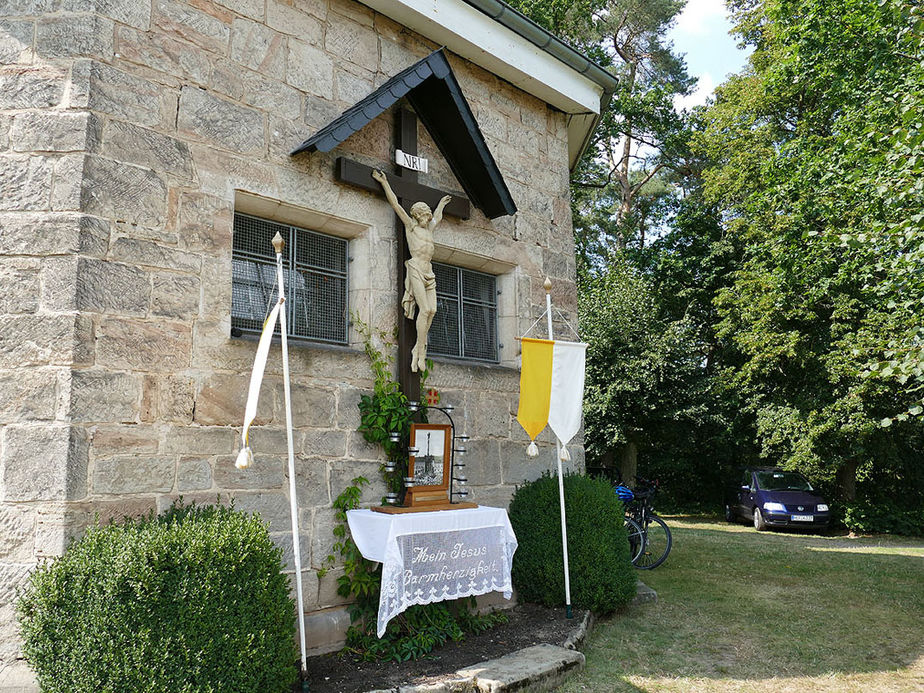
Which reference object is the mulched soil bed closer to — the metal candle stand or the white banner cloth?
the metal candle stand

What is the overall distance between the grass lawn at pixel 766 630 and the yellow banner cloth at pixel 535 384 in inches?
69.6

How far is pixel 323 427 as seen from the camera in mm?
5051

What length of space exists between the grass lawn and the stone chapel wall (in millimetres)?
2204

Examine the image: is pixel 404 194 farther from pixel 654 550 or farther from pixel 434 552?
pixel 654 550

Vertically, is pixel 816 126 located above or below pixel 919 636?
above

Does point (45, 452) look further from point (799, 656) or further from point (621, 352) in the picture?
point (621, 352)

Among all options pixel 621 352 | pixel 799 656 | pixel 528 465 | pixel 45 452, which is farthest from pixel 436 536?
pixel 621 352

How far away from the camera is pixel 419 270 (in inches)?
218

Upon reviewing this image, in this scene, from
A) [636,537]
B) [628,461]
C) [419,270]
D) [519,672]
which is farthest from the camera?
[628,461]

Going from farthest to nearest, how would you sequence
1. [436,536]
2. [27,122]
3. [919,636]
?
[919,636], [436,536], [27,122]

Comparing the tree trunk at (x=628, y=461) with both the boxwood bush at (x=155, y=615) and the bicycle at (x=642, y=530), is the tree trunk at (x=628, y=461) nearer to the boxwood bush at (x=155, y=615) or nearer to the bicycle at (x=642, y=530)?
the bicycle at (x=642, y=530)

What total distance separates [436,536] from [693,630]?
2.57 metres

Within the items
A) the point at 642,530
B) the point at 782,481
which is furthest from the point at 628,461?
the point at 642,530

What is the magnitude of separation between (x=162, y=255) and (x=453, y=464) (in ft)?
9.18
